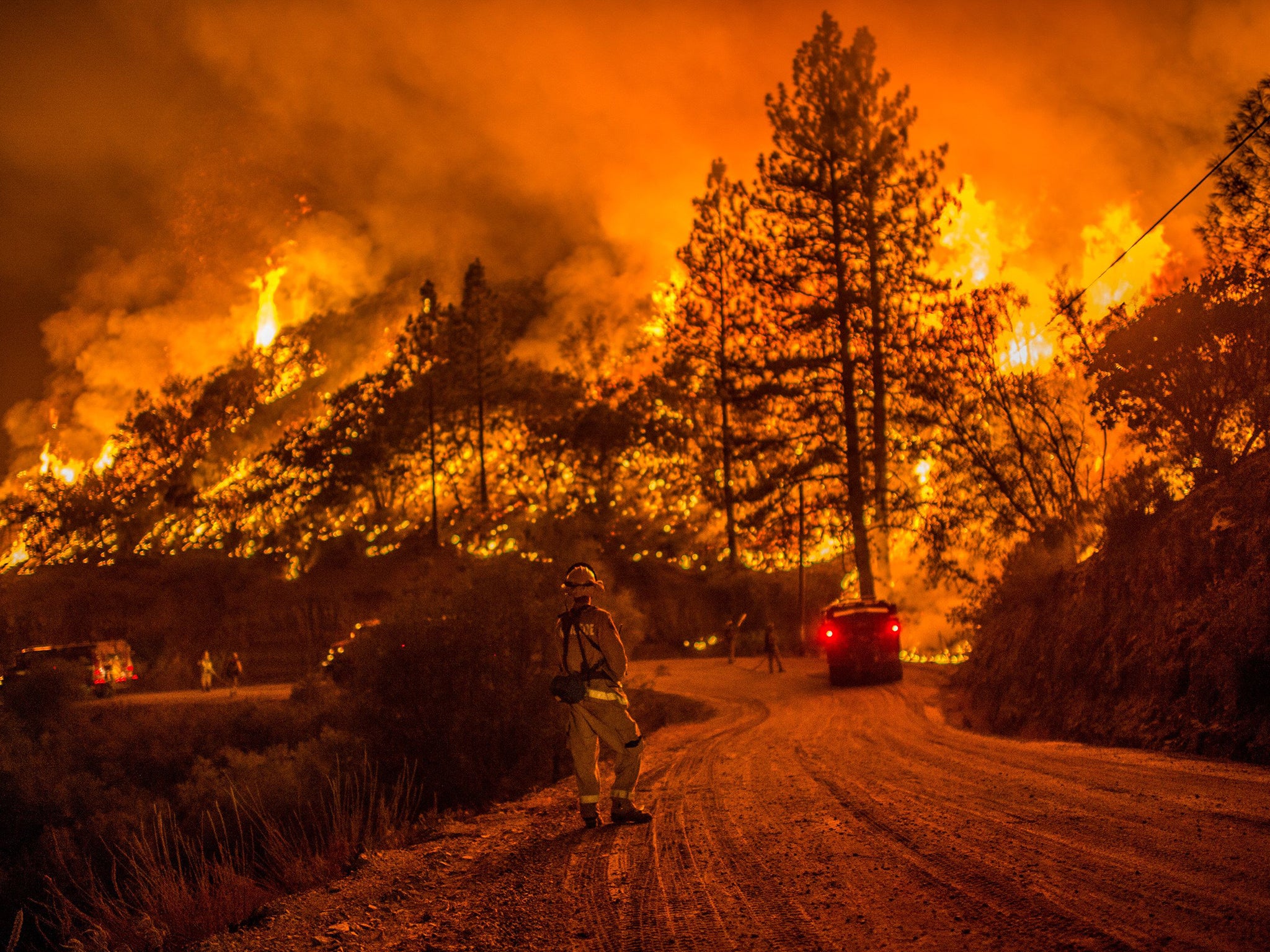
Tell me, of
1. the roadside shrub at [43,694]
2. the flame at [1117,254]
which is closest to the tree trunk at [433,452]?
the roadside shrub at [43,694]

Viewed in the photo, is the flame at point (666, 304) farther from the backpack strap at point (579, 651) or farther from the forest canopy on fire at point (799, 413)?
the backpack strap at point (579, 651)

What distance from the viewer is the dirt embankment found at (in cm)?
862

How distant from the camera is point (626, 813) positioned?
736cm

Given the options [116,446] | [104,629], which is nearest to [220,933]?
[104,629]

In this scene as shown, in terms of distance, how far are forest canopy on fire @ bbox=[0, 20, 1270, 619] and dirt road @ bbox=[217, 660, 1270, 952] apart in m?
6.55

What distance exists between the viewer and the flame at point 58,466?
287 ft

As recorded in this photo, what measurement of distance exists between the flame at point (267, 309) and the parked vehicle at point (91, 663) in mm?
65042

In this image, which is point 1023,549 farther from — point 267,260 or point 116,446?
point 267,260

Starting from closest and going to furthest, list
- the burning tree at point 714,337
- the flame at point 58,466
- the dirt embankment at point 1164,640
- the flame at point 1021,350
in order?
the dirt embankment at point 1164,640
the flame at point 1021,350
the burning tree at point 714,337
the flame at point 58,466

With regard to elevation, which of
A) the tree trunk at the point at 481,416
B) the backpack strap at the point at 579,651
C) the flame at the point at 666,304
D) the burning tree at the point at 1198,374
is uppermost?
the flame at the point at 666,304

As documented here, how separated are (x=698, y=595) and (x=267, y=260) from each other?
8322 centimetres

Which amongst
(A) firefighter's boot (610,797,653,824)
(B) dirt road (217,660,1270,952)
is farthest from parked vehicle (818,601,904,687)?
(A) firefighter's boot (610,797,653,824)

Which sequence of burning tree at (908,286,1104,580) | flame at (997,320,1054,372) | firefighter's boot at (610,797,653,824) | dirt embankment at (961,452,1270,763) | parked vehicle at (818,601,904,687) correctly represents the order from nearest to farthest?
firefighter's boot at (610,797,653,824)
dirt embankment at (961,452,1270,763)
burning tree at (908,286,1104,580)
parked vehicle at (818,601,904,687)
flame at (997,320,1054,372)

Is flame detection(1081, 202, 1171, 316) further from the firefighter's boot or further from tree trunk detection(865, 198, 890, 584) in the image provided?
the firefighter's boot
